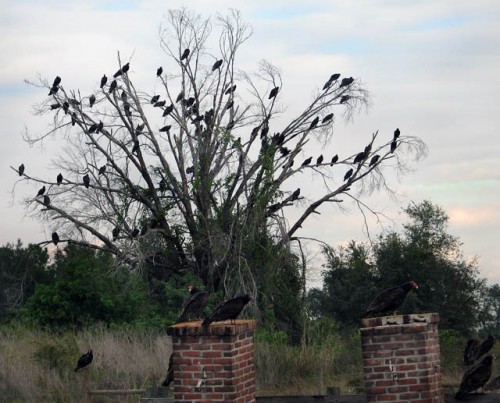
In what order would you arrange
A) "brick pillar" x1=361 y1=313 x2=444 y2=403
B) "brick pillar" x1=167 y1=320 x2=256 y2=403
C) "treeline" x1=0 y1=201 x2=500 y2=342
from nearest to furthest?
"brick pillar" x1=361 y1=313 x2=444 y2=403 < "brick pillar" x1=167 y1=320 x2=256 y2=403 < "treeline" x1=0 y1=201 x2=500 y2=342

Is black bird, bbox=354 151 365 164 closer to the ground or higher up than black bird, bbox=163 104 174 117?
→ closer to the ground

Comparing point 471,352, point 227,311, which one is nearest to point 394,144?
point 471,352

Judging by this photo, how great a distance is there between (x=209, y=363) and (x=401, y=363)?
166cm

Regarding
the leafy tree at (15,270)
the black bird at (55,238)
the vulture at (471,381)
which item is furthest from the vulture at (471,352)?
the leafy tree at (15,270)

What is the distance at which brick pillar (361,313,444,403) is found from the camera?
25.2ft

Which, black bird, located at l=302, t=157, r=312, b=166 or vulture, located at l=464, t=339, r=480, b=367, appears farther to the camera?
black bird, located at l=302, t=157, r=312, b=166

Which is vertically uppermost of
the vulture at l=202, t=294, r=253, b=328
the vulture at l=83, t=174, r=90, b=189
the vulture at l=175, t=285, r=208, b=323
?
the vulture at l=83, t=174, r=90, b=189

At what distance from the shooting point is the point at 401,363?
7734 mm

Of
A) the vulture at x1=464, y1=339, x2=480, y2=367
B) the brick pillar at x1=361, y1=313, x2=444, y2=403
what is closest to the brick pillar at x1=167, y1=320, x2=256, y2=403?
the brick pillar at x1=361, y1=313, x2=444, y2=403

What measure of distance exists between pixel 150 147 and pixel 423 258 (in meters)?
9.62

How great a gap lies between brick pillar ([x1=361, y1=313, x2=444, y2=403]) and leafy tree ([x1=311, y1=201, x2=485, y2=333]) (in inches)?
797

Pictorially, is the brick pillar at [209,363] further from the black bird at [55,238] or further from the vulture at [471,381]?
the black bird at [55,238]

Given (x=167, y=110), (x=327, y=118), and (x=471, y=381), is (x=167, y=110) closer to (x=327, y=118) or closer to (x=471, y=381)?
(x=327, y=118)

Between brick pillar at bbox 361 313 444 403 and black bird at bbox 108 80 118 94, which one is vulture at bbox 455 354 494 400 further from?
black bird at bbox 108 80 118 94
